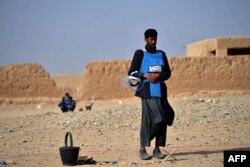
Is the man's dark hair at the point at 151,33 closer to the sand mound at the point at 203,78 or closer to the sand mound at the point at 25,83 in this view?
the sand mound at the point at 203,78

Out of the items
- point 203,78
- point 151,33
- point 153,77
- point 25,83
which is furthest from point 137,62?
point 25,83

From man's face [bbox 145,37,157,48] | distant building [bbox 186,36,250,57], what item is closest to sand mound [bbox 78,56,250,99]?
distant building [bbox 186,36,250,57]

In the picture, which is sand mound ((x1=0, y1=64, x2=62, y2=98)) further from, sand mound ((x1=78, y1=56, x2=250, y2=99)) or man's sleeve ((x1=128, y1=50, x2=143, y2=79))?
man's sleeve ((x1=128, y1=50, x2=143, y2=79))

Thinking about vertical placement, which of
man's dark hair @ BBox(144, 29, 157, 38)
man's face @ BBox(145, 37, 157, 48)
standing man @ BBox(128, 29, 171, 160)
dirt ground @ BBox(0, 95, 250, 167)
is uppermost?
man's dark hair @ BBox(144, 29, 157, 38)

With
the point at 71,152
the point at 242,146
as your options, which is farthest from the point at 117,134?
the point at 71,152

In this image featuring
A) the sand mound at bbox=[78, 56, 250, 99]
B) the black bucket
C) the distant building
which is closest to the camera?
the black bucket

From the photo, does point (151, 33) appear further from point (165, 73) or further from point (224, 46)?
point (224, 46)

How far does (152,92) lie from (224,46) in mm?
29824

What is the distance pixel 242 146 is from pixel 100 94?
2863 centimetres

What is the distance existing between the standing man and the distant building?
94.6 ft

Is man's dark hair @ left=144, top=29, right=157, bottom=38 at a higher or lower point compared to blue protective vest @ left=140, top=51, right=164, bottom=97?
higher

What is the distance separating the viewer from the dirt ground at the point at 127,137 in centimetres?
877

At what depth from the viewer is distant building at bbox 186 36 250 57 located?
37.2 metres

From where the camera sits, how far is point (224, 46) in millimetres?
37719
